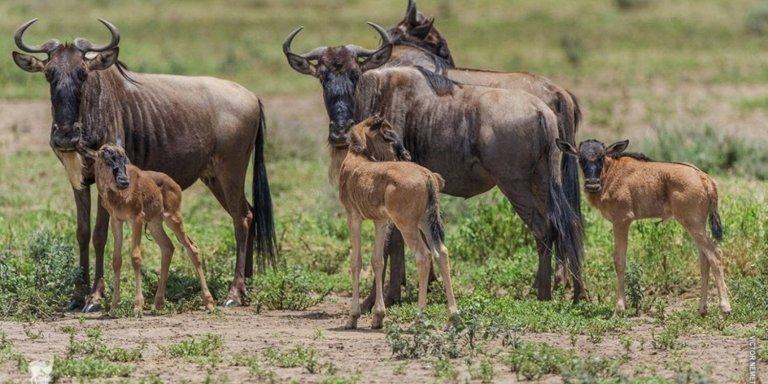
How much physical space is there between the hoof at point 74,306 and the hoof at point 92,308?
0.18 meters

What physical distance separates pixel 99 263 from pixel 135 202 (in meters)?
0.80

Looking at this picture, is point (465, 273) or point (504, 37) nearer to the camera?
point (465, 273)

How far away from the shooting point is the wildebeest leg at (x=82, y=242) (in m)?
10.9

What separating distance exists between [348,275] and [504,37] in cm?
1988

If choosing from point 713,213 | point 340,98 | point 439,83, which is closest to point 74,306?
point 340,98

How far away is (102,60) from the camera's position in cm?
1089

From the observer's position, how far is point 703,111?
70.8ft

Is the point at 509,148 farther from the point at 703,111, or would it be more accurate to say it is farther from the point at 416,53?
the point at 703,111

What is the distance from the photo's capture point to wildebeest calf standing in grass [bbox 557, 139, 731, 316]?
9781 mm

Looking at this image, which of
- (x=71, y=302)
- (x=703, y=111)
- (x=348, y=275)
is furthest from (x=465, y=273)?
(x=703, y=111)

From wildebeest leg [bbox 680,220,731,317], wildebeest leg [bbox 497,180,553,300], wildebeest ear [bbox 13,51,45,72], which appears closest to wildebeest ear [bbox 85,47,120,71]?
wildebeest ear [bbox 13,51,45,72]

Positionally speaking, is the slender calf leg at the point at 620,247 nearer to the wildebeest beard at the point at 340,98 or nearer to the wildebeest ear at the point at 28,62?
the wildebeest beard at the point at 340,98

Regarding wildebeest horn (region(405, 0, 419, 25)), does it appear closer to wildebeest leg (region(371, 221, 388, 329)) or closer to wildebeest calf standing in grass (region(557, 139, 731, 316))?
wildebeest calf standing in grass (region(557, 139, 731, 316))

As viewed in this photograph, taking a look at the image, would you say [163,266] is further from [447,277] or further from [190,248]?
[447,277]
